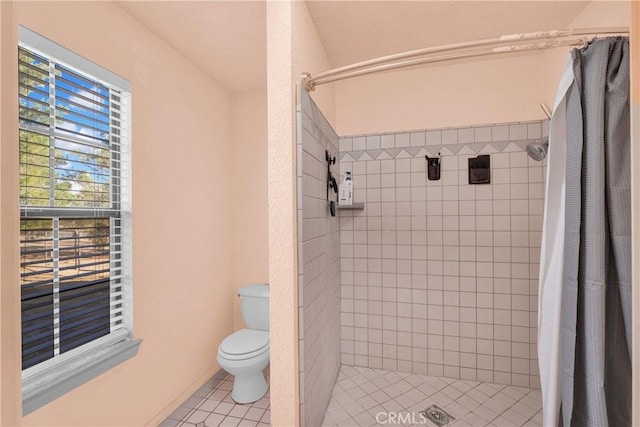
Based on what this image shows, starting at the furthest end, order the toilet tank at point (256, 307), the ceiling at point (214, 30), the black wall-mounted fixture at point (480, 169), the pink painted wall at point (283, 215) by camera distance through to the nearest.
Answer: the toilet tank at point (256, 307)
the black wall-mounted fixture at point (480, 169)
the ceiling at point (214, 30)
the pink painted wall at point (283, 215)

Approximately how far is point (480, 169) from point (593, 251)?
113 cm

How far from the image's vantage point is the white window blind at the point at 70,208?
1237mm

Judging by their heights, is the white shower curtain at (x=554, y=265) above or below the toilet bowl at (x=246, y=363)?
above

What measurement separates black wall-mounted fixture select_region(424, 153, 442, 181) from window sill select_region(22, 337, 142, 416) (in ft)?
6.80

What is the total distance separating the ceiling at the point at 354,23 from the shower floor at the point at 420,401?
2254 millimetres

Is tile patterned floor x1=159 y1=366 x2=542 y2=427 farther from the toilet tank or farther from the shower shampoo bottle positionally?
the shower shampoo bottle

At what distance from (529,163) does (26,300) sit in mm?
2747

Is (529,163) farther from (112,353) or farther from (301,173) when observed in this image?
(112,353)

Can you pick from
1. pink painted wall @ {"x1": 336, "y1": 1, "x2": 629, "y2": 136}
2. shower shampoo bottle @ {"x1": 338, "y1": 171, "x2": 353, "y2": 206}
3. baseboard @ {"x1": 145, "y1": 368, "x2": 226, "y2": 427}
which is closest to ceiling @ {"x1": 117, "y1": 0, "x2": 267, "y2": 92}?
pink painted wall @ {"x1": 336, "y1": 1, "x2": 629, "y2": 136}

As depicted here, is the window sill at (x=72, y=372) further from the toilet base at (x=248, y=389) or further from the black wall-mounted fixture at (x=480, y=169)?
the black wall-mounted fixture at (x=480, y=169)

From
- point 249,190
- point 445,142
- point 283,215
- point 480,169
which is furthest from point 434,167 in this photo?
point 249,190

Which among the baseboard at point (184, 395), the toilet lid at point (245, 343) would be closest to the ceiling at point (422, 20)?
the toilet lid at point (245, 343)

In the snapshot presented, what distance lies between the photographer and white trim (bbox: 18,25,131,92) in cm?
120

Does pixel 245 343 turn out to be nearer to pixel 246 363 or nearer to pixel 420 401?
pixel 246 363
